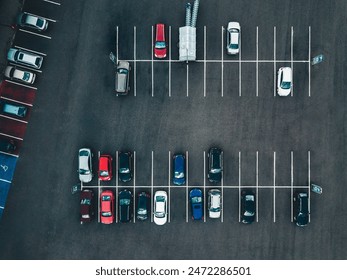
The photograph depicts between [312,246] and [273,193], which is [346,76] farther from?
[312,246]

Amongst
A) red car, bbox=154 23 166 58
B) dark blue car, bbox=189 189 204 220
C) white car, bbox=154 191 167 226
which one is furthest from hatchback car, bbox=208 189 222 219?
red car, bbox=154 23 166 58

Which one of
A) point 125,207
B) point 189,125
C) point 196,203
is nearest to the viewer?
point 196,203

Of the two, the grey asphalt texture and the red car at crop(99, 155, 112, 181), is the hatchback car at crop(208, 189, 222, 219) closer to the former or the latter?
the grey asphalt texture

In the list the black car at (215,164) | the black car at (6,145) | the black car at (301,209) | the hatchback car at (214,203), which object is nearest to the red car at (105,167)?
the black car at (6,145)

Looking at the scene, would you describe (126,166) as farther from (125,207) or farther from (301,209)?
(301,209)

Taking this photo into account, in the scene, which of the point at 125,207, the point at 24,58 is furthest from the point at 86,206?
the point at 24,58

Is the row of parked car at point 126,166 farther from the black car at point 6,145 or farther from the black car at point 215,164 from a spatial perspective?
the black car at point 6,145

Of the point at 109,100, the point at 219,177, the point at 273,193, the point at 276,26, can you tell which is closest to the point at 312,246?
the point at 273,193

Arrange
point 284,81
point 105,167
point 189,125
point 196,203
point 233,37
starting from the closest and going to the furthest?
1. point 284,81
2. point 233,37
3. point 105,167
4. point 196,203
5. point 189,125
